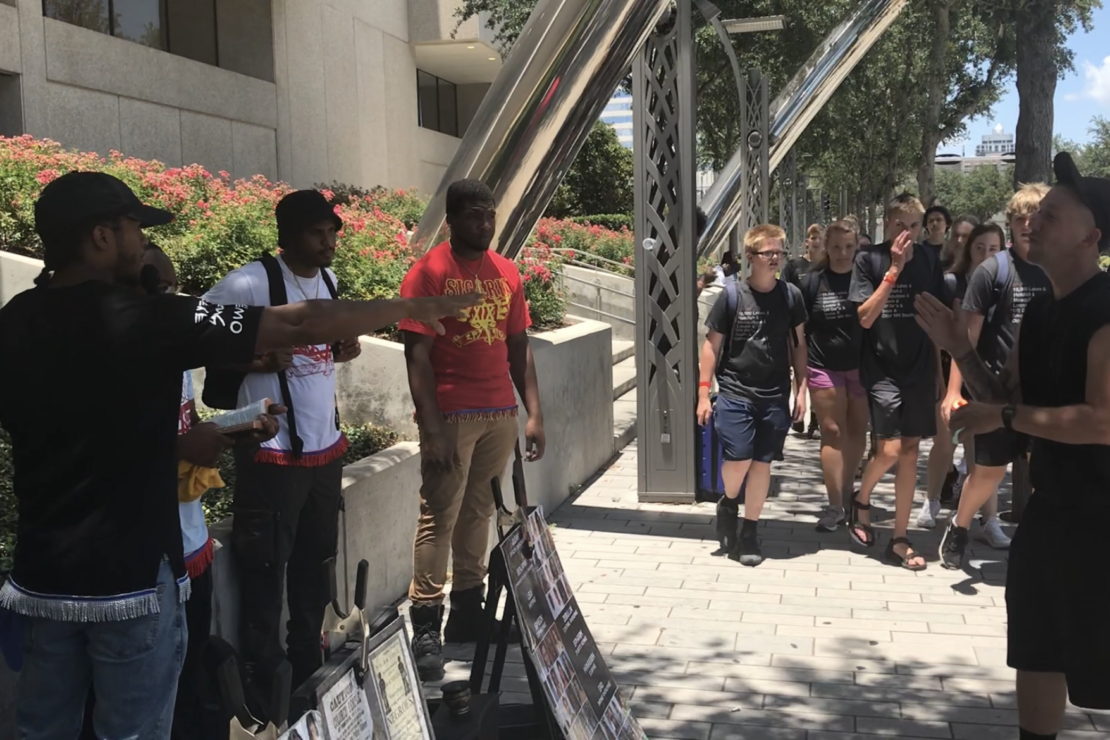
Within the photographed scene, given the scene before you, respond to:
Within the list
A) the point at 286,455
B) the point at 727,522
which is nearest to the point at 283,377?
the point at 286,455

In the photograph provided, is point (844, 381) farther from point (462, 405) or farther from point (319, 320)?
point (319, 320)

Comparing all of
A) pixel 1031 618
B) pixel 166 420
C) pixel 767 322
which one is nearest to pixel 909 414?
pixel 767 322

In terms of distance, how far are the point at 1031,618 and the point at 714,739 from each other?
4.30 ft

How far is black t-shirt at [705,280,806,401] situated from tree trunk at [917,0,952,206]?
43.0 feet

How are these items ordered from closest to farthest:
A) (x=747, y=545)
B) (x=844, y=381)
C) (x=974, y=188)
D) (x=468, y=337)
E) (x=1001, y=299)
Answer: (x=468, y=337) → (x=1001, y=299) → (x=747, y=545) → (x=844, y=381) → (x=974, y=188)

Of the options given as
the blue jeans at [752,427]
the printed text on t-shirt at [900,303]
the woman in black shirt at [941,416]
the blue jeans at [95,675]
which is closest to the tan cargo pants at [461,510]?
the blue jeans at [752,427]

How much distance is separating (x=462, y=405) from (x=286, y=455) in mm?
958

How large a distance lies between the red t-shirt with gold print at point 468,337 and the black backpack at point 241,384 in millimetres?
695

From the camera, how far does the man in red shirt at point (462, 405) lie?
4.30 m

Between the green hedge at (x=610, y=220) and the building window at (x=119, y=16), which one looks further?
the green hedge at (x=610, y=220)

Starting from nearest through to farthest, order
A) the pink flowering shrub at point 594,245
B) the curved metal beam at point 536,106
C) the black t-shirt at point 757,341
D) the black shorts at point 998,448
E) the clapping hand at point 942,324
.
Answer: the clapping hand at point 942,324 → the black shorts at point 998,448 → the curved metal beam at point 536,106 → the black t-shirt at point 757,341 → the pink flowering shrub at point 594,245

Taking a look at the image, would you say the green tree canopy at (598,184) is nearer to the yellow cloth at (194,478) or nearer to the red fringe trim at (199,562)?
the red fringe trim at (199,562)

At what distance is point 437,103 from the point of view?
29062 mm

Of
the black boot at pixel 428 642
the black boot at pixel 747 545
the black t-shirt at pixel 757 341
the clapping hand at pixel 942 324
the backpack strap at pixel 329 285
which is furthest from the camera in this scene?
the black boot at pixel 747 545
